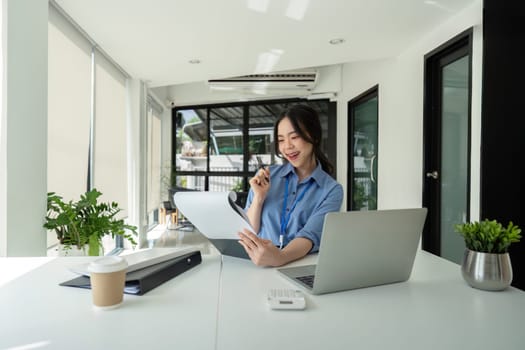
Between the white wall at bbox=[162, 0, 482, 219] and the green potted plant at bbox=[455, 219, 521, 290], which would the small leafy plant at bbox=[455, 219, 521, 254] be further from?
the white wall at bbox=[162, 0, 482, 219]

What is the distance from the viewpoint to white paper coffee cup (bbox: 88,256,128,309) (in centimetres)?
76

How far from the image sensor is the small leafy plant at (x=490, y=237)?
90 cm

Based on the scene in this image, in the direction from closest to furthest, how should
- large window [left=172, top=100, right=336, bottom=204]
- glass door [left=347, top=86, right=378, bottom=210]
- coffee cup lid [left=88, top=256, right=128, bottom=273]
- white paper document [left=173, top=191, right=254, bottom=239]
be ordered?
coffee cup lid [left=88, top=256, right=128, bottom=273] < white paper document [left=173, top=191, right=254, bottom=239] < glass door [left=347, top=86, right=378, bottom=210] < large window [left=172, top=100, right=336, bottom=204]

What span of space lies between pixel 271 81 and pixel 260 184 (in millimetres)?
4146

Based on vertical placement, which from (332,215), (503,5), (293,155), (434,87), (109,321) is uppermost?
(503,5)

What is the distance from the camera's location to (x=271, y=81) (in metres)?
5.32

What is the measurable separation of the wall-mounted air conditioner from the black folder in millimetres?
4550

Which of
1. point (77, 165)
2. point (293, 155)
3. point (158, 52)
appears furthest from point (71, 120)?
point (293, 155)

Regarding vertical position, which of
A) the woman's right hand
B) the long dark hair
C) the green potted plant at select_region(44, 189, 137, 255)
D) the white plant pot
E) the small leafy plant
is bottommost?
the white plant pot

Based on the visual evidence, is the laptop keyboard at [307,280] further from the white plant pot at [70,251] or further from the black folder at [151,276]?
the white plant pot at [70,251]

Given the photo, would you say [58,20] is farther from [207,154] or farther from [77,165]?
[207,154]

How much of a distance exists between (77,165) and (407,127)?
11.2 ft

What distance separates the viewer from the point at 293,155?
1.54 metres

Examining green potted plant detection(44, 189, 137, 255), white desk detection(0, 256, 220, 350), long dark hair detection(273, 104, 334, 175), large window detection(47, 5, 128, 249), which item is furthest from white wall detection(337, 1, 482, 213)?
large window detection(47, 5, 128, 249)
